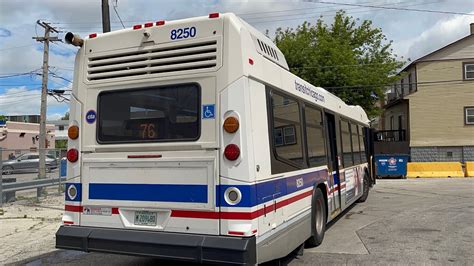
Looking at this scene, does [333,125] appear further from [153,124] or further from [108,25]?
[108,25]

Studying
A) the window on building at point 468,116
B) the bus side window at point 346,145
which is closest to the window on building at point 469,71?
the window on building at point 468,116

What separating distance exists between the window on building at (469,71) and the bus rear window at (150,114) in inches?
1135

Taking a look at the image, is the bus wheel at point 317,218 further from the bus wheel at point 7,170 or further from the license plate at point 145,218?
the bus wheel at point 7,170

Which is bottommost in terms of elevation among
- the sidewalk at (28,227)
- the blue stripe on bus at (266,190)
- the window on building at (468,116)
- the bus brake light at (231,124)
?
the sidewalk at (28,227)

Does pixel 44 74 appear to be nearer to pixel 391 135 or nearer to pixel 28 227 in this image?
pixel 28 227

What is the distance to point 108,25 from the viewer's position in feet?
37.2

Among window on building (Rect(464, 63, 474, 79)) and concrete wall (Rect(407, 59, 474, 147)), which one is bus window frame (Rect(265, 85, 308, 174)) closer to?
concrete wall (Rect(407, 59, 474, 147))

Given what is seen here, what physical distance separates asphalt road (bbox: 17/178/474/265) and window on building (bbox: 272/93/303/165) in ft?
5.46

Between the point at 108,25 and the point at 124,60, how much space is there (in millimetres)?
6526

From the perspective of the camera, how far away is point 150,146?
515cm

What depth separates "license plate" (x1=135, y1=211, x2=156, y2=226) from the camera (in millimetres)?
5031

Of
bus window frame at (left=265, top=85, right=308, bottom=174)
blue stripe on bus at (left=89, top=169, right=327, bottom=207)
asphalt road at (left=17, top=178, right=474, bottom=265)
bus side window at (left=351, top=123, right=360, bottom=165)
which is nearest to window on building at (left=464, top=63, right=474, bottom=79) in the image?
asphalt road at (left=17, top=178, right=474, bottom=265)

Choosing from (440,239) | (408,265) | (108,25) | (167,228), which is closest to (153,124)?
(167,228)

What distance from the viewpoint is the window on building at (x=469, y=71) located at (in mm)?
29062
